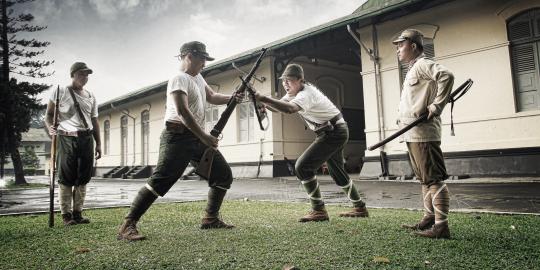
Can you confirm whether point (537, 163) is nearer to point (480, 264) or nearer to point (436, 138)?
point (436, 138)

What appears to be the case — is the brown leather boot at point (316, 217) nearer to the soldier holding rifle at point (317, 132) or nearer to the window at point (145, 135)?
the soldier holding rifle at point (317, 132)

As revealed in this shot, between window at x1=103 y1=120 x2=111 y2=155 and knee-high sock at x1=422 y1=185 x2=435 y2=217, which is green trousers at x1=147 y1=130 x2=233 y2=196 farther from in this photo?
window at x1=103 y1=120 x2=111 y2=155

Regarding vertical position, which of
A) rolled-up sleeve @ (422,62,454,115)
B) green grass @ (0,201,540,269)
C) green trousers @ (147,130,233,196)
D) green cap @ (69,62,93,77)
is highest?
green cap @ (69,62,93,77)

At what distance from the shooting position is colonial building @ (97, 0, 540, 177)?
10008mm

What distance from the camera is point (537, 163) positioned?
9.36 m

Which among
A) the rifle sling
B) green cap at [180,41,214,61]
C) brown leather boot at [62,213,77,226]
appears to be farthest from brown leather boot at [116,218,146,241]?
the rifle sling

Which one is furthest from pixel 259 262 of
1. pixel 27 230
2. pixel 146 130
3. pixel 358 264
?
pixel 146 130

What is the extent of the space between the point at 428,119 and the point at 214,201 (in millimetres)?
2284

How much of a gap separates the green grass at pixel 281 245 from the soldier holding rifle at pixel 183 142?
0.26 meters

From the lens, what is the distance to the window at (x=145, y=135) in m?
24.9

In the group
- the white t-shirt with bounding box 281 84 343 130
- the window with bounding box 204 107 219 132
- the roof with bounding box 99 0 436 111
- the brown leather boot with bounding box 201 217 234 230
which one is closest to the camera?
the brown leather boot with bounding box 201 217 234 230

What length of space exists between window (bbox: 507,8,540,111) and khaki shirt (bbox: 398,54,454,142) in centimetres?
845

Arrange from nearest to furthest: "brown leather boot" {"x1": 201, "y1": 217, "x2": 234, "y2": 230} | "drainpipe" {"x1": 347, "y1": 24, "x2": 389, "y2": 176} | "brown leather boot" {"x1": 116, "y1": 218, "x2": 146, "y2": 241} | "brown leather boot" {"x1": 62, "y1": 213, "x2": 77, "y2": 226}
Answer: "brown leather boot" {"x1": 116, "y1": 218, "x2": 146, "y2": 241}, "brown leather boot" {"x1": 201, "y1": 217, "x2": 234, "y2": 230}, "brown leather boot" {"x1": 62, "y1": 213, "x2": 77, "y2": 226}, "drainpipe" {"x1": 347, "y1": 24, "x2": 389, "y2": 176}

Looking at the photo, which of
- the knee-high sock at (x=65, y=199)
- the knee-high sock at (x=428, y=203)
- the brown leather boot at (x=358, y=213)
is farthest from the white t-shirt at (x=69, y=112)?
the knee-high sock at (x=428, y=203)
